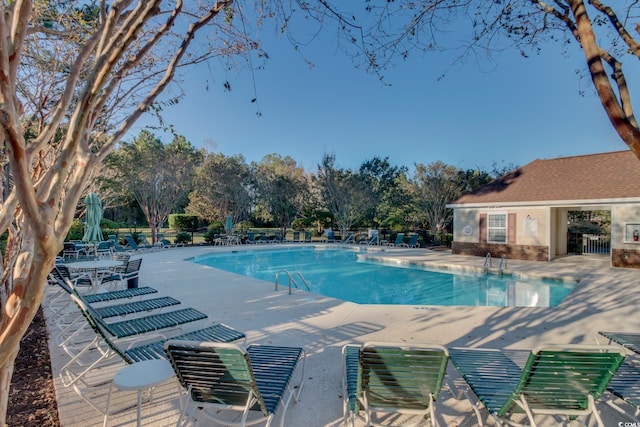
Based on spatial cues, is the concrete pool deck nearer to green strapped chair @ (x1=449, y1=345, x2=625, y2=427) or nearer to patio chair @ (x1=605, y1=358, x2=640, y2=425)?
patio chair @ (x1=605, y1=358, x2=640, y2=425)

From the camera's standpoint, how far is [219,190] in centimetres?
2333

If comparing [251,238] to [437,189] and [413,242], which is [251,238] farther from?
[437,189]

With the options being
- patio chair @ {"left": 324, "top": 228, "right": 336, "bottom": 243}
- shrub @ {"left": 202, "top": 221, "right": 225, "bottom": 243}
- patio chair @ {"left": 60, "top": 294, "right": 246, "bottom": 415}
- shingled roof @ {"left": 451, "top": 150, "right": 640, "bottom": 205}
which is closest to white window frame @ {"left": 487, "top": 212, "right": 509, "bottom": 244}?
shingled roof @ {"left": 451, "top": 150, "right": 640, "bottom": 205}

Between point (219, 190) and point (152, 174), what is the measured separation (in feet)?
14.9

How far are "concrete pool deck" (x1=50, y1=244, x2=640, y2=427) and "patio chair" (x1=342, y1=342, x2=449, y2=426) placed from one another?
0.49 m

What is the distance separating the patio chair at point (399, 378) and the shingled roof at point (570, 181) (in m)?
14.8

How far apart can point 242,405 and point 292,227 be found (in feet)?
87.9

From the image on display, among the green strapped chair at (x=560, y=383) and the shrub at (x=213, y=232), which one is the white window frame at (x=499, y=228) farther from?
the shrub at (x=213, y=232)

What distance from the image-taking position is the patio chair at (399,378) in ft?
7.46

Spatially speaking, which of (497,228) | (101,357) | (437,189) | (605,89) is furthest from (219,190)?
(605,89)

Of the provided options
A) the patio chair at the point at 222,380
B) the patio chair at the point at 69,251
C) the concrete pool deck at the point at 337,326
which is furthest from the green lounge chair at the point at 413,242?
the patio chair at the point at 222,380

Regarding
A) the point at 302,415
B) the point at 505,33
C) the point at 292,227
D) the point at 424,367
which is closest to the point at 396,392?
the point at 424,367

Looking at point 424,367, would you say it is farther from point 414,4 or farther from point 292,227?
point 292,227

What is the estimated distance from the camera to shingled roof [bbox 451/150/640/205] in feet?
43.3
